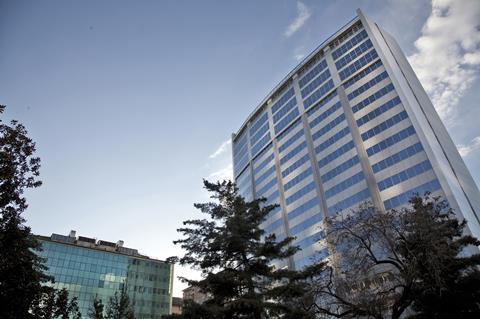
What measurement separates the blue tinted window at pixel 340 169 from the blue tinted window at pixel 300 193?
299 cm

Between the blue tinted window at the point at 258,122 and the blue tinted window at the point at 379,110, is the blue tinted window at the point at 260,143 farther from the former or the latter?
the blue tinted window at the point at 379,110

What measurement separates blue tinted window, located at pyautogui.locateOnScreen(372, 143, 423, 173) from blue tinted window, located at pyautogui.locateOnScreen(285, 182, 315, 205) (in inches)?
509

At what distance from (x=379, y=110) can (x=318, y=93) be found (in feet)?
54.8

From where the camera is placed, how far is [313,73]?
70438 millimetres

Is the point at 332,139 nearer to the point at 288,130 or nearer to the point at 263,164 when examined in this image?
the point at 288,130

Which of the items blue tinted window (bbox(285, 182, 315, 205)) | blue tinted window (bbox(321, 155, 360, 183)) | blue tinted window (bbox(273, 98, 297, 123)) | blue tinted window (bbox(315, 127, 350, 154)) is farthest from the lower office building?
blue tinted window (bbox(315, 127, 350, 154))

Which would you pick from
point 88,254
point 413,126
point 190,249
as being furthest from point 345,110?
point 88,254

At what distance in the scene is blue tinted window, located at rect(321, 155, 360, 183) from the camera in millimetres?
52219

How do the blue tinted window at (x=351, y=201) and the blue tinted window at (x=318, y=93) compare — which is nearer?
the blue tinted window at (x=351, y=201)

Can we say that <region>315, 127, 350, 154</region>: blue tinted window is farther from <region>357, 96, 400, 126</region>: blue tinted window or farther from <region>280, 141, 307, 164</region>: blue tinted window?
<region>280, 141, 307, 164</region>: blue tinted window

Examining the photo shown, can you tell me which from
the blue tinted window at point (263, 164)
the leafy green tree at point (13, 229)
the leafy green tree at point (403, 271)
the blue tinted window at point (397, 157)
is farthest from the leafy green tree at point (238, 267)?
the blue tinted window at point (263, 164)

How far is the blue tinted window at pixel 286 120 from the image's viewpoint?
7081 centimetres

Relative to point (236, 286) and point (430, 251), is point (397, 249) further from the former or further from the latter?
point (236, 286)

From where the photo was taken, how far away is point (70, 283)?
197 feet
